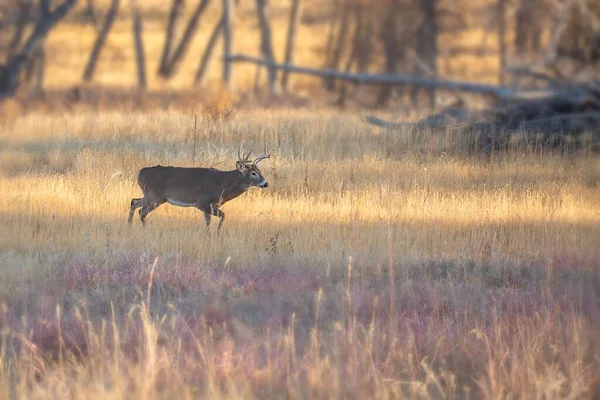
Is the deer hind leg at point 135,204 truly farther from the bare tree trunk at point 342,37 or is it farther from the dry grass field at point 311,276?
the bare tree trunk at point 342,37

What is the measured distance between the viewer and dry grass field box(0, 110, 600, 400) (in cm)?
600

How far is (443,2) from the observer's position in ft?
129

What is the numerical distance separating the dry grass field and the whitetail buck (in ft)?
0.93

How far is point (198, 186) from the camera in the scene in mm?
10758

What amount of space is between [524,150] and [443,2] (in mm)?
24967

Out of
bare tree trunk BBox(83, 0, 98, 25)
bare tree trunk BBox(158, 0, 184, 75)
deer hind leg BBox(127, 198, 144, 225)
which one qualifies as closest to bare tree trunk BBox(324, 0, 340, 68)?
bare tree trunk BBox(158, 0, 184, 75)

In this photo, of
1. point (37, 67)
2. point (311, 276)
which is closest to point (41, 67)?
point (37, 67)

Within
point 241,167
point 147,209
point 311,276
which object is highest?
point 241,167

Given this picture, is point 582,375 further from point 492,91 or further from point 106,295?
point 492,91

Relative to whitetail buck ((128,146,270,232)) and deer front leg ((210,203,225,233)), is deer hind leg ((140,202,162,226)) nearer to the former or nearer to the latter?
whitetail buck ((128,146,270,232))

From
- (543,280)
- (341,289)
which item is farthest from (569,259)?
(341,289)

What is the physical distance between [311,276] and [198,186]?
256 centimetres

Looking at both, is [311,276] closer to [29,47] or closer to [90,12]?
[29,47]

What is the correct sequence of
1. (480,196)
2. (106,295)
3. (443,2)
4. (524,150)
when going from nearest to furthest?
(106,295)
(480,196)
(524,150)
(443,2)
